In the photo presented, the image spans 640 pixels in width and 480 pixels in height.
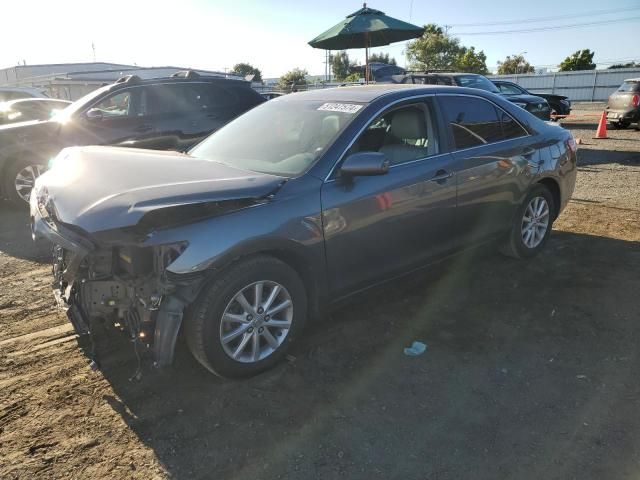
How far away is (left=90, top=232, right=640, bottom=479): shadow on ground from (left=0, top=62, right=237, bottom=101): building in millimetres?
25364

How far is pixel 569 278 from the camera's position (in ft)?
15.3

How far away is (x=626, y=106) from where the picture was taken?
1633 centimetres

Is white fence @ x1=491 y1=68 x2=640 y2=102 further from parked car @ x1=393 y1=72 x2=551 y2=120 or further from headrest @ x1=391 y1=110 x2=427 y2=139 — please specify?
headrest @ x1=391 y1=110 x2=427 y2=139

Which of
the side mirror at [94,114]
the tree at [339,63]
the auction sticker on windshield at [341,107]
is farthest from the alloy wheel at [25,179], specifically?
the tree at [339,63]

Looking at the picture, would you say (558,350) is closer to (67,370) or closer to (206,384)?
(206,384)

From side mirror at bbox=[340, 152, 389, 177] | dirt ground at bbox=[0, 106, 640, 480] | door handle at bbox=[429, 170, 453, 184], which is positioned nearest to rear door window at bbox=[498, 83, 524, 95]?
dirt ground at bbox=[0, 106, 640, 480]

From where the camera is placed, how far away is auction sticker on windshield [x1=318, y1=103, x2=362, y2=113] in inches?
145

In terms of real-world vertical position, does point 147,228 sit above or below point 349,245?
above

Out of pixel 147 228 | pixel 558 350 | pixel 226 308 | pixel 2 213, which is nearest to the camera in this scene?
pixel 147 228

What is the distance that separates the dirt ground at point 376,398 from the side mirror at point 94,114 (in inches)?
141

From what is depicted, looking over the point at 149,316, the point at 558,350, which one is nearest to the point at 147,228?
the point at 149,316

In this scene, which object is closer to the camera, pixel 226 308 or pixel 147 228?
pixel 147 228

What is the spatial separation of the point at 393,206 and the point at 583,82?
36.5 meters

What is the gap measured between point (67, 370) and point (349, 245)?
2.03 metres
